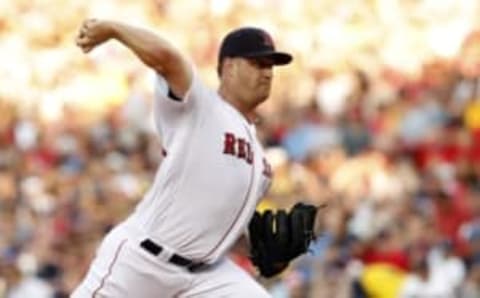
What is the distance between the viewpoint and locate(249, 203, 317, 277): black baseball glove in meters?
6.84

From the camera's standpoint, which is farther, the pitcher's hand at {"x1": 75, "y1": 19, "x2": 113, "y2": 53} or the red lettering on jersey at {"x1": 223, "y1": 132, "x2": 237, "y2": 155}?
the red lettering on jersey at {"x1": 223, "y1": 132, "x2": 237, "y2": 155}

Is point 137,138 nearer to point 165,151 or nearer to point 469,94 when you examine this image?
point 469,94

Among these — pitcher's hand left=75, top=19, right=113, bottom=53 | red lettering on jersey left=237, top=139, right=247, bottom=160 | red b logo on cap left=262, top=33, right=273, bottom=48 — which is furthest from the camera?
red b logo on cap left=262, top=33, right=273, bottom=48

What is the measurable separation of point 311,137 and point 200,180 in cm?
632

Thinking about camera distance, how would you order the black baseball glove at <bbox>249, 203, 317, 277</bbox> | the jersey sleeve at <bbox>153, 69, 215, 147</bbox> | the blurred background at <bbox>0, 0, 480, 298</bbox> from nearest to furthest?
the jersey sleeve at <bbox>153, 69, 215, 147</bbox>, the black baseball glove at <bbox>249, 203, 317, 277</bbox>, the blurred background at <bbox>0, 0, 480, 298</bbox>

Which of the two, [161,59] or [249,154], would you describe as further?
[249,154]

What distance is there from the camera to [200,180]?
634cm

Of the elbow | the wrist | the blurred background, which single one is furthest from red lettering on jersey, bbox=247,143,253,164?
the blurred background

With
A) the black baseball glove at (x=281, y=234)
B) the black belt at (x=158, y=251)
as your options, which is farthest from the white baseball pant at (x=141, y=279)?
the black baseball glove at (x=281, y=234)

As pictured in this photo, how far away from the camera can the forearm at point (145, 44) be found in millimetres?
5855

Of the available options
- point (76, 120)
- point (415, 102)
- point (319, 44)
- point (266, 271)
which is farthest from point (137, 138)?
point (266, 271)

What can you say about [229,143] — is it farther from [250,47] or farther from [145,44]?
[145,44]

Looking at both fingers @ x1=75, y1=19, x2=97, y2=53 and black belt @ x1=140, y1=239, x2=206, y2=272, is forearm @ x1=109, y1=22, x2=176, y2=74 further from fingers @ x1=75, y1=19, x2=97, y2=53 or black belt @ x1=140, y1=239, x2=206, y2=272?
black belt @ x1=140, y1=239, x2=206, y2=272

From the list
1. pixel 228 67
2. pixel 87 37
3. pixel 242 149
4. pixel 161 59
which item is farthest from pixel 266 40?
pixel 87 37
